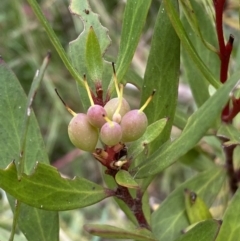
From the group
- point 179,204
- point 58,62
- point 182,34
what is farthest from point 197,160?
point 58,62

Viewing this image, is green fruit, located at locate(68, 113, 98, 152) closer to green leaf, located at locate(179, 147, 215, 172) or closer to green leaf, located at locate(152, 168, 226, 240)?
green leaf, located at locate(152, 168, 226, 240)

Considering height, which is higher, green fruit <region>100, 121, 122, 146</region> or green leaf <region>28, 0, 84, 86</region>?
green leaf <region>28, 0, 84, 86</region>

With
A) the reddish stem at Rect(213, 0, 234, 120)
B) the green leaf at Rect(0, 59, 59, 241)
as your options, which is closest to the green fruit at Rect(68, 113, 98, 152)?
the green leaf at Rect(0, 59, 59, 241)

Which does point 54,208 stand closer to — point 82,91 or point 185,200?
point 82,91

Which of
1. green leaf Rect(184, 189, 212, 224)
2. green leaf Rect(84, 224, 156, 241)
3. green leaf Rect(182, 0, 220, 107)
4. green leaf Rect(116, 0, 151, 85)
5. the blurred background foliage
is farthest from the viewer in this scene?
the blurred background foliage

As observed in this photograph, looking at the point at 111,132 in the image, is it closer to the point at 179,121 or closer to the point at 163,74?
the point at 163,74

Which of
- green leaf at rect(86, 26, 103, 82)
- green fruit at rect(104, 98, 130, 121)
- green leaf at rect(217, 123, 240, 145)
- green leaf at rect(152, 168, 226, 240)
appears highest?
green leaf at rect(86, 26, 103, 82)
